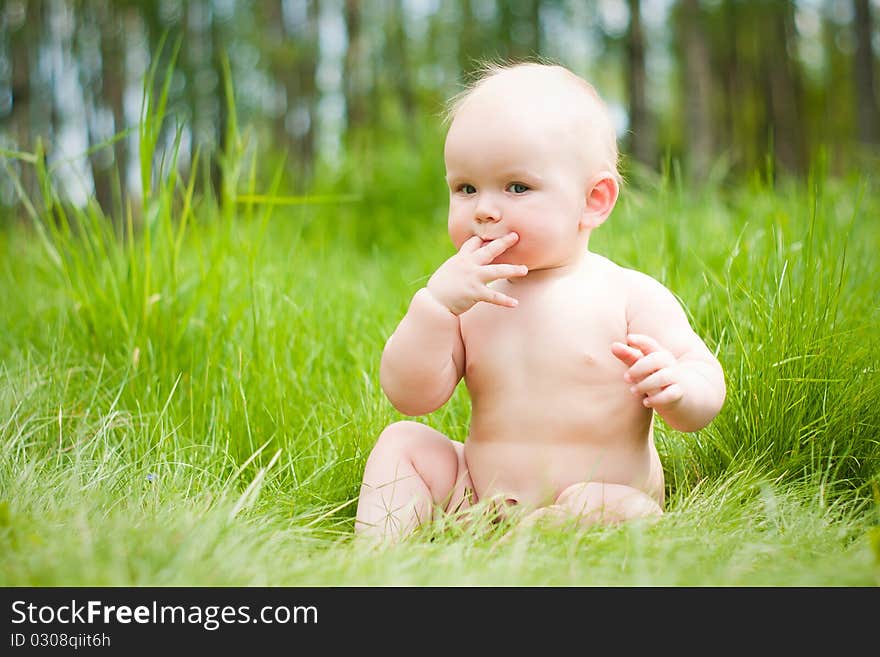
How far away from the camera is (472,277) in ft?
5.08

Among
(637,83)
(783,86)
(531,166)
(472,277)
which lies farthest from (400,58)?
(472,277)

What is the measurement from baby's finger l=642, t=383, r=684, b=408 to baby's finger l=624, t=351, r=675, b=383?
0.04m

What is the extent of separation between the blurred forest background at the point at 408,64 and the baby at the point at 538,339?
19.9 feet

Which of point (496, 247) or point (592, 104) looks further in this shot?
point (592, 104)

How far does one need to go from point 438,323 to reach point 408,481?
34cm

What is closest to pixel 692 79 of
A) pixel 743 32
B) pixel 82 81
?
pixel 743 32

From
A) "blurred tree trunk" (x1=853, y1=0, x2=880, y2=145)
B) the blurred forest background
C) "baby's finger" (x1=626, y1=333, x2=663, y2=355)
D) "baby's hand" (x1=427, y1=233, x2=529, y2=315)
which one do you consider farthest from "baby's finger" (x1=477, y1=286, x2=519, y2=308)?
"blurred tree trunk" (x1=853, y1=0, x2=880, y2=145)

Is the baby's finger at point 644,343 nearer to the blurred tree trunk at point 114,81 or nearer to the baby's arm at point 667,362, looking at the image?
the baby's arm at point 667,362

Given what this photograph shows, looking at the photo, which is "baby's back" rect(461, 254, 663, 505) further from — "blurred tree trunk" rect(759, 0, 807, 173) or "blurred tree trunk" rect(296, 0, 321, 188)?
"blurred tree trunk" rect(759, 0, 807, 173)

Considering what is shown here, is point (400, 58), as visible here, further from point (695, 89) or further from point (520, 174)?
point (520, 174)

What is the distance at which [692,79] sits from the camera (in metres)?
8.33

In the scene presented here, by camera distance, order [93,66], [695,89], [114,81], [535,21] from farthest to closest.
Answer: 1. [93,66]
2. [535,21]
3. [114,81]
4. [695,89]
